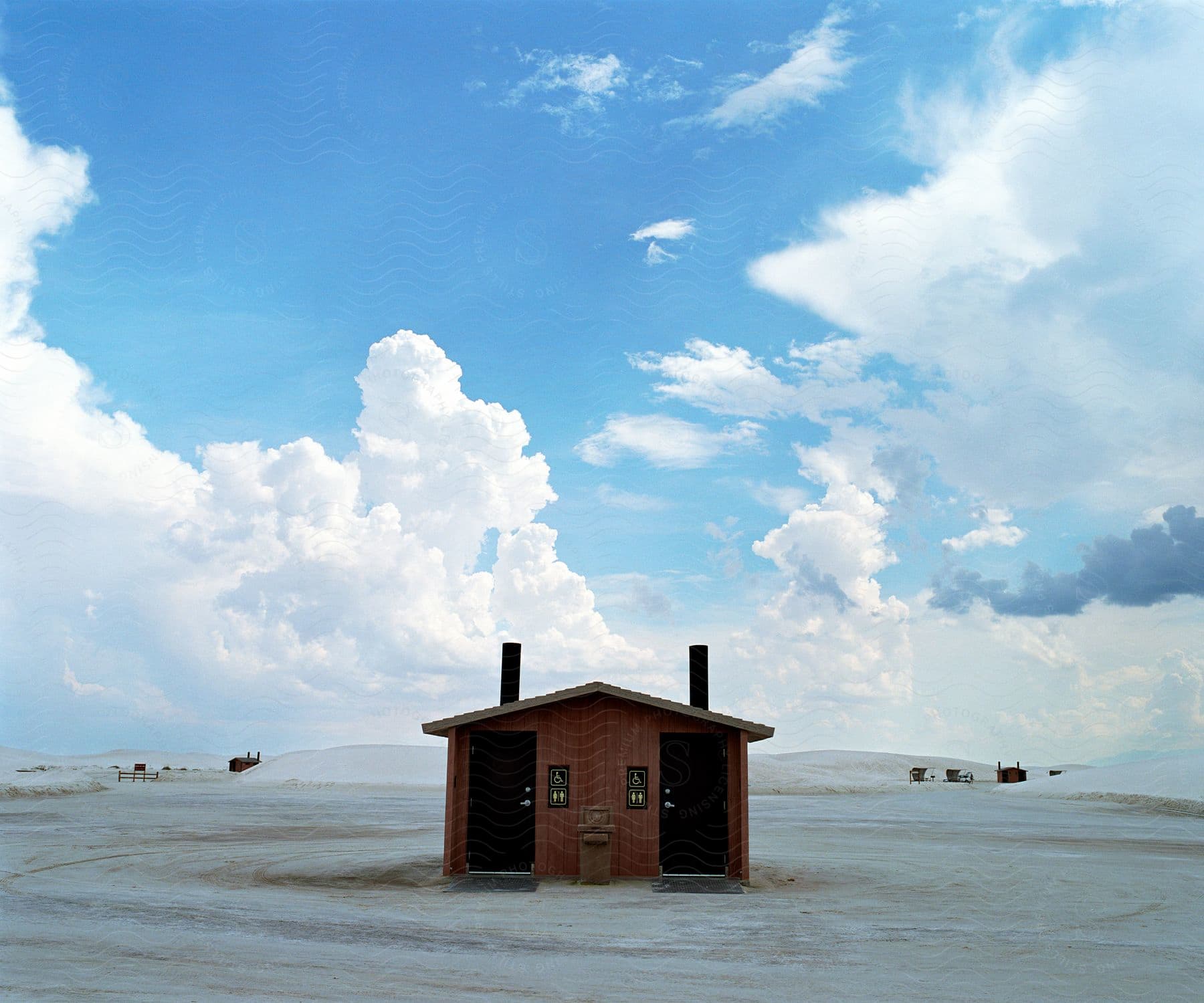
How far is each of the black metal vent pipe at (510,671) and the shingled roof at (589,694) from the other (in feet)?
5.51

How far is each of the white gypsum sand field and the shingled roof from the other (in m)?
2.92

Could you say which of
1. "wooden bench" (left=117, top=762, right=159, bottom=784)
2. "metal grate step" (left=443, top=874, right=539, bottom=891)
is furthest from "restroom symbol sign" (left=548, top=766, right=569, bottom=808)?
"wooden bench" (left=117, top=762, right=159, bottom=784)

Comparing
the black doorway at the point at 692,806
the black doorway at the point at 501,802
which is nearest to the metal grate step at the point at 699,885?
the black doorway at the point at 692,806

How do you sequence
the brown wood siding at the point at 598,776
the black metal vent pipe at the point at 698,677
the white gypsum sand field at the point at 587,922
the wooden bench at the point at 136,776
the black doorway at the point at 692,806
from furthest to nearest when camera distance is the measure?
the wooden bench at the point at 136,776, the black metal vent pipe at the point at 698,677, the black doorway at the point at 692,806, the brown wood siding at the point at 598,776, the white gypsum sand field at the point at 587,922

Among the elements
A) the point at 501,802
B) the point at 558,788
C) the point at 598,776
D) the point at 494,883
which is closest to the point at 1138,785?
the point at 598,776

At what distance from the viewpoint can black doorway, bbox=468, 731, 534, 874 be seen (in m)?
20.2

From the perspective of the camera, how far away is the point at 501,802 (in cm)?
2036

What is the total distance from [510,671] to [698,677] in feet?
13.1

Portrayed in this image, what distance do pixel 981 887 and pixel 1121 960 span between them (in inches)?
267

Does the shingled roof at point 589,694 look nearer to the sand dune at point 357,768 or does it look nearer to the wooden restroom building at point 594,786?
the wooden restroom building at point 594,786

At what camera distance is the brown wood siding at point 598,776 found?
20.1 meters

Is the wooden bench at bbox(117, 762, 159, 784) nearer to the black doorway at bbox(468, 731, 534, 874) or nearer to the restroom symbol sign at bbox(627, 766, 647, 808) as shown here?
the black doorway at bbox(468, 731, 534, 874)

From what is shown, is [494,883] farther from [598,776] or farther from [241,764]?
[241,764]

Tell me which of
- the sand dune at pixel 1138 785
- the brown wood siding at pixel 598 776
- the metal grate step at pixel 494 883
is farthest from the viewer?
the sand dune at pixel 1138 785
